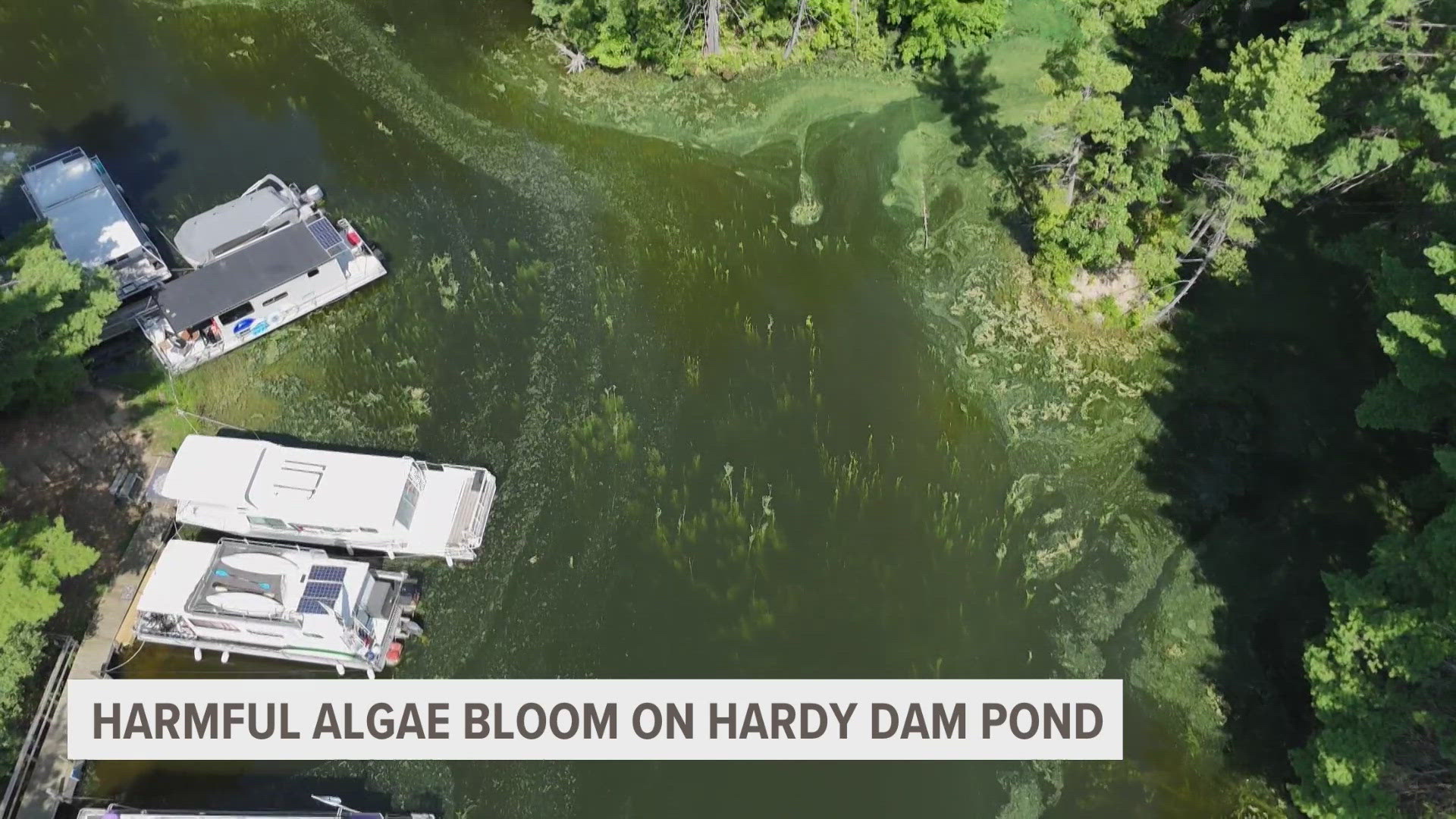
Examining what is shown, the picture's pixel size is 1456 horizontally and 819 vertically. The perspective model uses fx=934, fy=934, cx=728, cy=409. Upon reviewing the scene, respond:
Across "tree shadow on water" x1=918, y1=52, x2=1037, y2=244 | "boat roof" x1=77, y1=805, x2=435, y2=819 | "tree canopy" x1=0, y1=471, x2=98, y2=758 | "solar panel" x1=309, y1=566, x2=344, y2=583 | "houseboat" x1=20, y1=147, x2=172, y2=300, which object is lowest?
"boat roof" x1=77, y1=805, x2=435, y2=819

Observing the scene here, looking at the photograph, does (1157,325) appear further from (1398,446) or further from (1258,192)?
(1398,446)

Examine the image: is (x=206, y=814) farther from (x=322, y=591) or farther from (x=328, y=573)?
(x=328, y=573)

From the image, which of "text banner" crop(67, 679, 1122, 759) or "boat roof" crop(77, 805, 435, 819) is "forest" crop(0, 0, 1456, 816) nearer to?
"text banner" crop(67, 679, 1122, 759)

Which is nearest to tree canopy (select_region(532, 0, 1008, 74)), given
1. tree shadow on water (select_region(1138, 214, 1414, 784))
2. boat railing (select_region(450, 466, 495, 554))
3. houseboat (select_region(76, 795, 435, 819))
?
tree shadow on water (select_region(1138, 214, 1414, 784))

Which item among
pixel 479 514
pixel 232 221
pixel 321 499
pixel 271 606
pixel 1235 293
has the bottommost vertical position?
pixel 271 606

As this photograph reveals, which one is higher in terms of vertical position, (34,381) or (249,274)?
(249,274)

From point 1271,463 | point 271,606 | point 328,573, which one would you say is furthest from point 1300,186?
point 271,606
